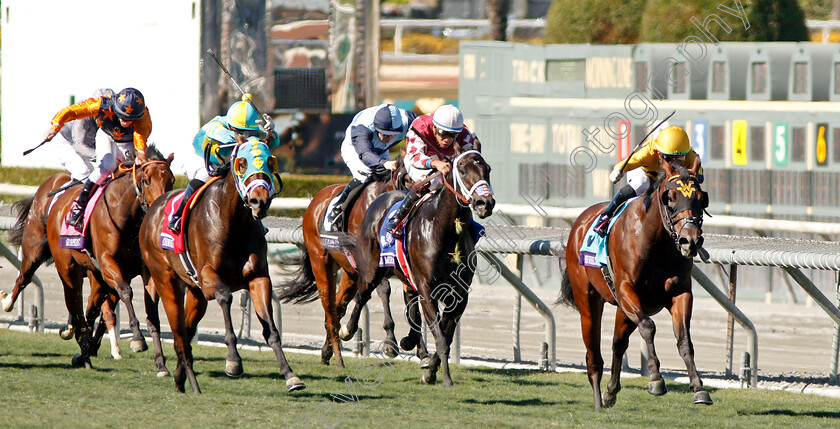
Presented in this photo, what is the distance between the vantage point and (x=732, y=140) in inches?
488

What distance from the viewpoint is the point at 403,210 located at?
24.8 feet

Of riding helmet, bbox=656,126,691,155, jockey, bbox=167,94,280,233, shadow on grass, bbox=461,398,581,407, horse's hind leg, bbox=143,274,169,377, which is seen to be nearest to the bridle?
horse's hind leg, bbox=143,274,169,377

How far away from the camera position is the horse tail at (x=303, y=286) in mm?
9422

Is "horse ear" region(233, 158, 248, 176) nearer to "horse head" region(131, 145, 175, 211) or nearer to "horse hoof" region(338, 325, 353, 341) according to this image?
"horse head" region(131, 145, 175, 211)

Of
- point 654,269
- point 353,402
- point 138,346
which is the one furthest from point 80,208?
point 654,269

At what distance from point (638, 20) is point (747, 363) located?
840cm

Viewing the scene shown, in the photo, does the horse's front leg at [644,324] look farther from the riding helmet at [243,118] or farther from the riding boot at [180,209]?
the riding boot at [180,209]

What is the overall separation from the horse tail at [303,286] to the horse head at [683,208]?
3.69 meters

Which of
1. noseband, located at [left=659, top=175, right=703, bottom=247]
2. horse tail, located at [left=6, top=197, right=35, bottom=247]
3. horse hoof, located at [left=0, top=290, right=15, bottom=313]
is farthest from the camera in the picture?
horse tail, located at [left=6, top=197, right=35, bottom=247]

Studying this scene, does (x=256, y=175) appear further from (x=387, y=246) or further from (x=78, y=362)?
(x=78, y=362)

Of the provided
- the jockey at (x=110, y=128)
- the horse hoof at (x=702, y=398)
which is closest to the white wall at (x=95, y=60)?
the jockey at (x=110, y=128)

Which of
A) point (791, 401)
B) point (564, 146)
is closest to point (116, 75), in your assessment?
point (564, 146)

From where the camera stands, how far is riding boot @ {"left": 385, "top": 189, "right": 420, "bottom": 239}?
7.50 m

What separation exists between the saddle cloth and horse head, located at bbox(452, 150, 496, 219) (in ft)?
8.64
